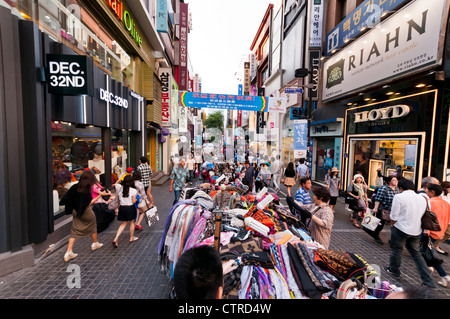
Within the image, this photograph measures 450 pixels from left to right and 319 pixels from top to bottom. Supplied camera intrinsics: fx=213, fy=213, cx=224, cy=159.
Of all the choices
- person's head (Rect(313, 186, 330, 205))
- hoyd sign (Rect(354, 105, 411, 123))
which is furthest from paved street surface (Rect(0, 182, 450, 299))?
hoyd sign (Rect(354, 105, 411, 123))

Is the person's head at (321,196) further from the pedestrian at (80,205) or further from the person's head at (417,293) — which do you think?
the pedestrian at (80,205)

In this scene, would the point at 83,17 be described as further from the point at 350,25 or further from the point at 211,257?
the point at 350,25

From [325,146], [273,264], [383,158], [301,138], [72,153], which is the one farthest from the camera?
[325,146]

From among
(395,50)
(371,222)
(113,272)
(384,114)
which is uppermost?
(395,50)

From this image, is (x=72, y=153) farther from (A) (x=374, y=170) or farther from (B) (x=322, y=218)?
(A) (x=374, y=170)

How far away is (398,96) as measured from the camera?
837 centimetres

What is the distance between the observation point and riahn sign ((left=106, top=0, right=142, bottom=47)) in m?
8.44

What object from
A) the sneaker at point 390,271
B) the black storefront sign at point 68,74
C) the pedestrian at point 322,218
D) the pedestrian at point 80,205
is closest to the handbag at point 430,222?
the sneaker at point 390,271

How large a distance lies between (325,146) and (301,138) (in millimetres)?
4347

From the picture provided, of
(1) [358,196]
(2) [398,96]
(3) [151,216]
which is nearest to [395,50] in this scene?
(2) [398,96]

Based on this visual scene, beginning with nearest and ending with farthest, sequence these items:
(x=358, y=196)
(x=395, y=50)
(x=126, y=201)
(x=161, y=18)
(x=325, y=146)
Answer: (x=126, y=201) < (x=358, y=196) < (x=395, y=50) < (x=161, y=18) < (x=325, y=146)

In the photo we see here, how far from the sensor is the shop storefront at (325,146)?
39.8 feet

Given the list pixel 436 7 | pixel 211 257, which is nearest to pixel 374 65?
pixel 436 7

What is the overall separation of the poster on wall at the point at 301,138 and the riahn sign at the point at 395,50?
2834 mm
